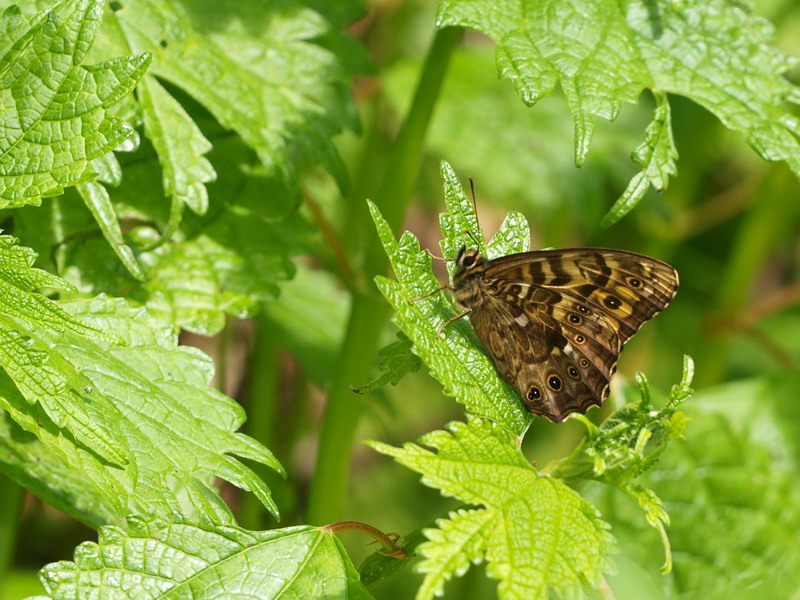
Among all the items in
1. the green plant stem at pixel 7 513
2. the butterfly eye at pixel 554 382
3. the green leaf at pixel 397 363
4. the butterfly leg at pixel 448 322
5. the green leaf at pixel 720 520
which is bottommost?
the green leaf at pixel 720 520

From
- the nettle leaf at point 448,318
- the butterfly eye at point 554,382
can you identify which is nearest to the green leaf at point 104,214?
the nettle leaf at point 448,318

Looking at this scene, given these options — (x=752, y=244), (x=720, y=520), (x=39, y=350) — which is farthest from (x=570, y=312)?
(x=752, y=244)

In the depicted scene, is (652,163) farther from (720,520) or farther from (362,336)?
(720,520)

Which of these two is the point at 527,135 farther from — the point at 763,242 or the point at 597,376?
the point at 597,376

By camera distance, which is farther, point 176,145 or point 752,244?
point 752,244

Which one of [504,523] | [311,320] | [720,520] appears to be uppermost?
[504,523]

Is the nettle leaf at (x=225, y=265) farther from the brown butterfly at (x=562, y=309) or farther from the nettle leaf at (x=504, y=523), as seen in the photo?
the nettle leaf at (x=504, y=523)

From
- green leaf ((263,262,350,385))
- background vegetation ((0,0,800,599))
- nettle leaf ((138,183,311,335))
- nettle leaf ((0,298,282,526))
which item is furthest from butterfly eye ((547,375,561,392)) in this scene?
green leaf ((263,262,350,385))

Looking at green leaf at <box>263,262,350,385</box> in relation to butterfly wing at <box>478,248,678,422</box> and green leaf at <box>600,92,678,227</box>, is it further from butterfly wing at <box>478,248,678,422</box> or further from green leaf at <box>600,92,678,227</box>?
green leaf at <box>600,92,678,227</box>
